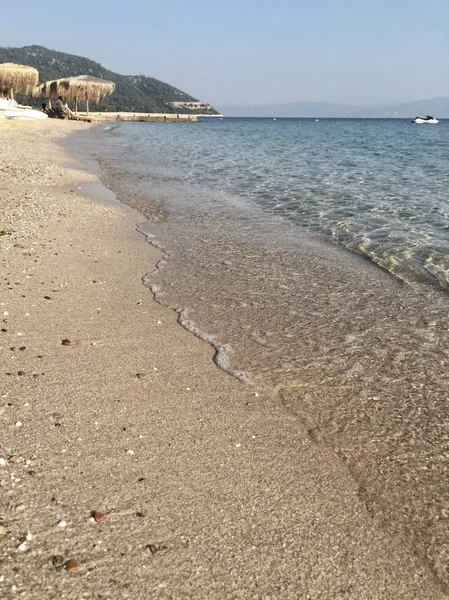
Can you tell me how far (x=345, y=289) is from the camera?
6223 millimetres

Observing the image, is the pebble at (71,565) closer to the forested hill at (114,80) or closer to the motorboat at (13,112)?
the motorboat at (13,112)

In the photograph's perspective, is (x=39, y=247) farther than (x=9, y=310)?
Yes

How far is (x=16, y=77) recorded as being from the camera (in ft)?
120

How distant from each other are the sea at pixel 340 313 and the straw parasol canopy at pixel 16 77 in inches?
1137

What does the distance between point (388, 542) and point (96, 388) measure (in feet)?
6.71

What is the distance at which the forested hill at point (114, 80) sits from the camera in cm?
11806

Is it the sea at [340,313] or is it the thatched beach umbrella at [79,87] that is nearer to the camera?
the sea at [340,313]

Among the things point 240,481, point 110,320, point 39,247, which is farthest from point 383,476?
point 39,247

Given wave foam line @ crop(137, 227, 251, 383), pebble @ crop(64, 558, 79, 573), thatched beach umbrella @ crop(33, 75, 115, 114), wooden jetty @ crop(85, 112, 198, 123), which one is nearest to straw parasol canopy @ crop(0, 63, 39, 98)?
thatched beach umbrella @ crop(33, 75, 115, 114)

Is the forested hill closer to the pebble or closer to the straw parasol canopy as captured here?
the straw parasol canopy

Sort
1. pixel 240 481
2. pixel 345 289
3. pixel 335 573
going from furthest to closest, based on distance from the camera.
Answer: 1. pixel 345 289
2. pixel 240 481
3. pixel 335 573

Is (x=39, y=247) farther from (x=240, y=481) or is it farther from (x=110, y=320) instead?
(x=240, y=481)

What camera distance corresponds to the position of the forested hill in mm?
118062

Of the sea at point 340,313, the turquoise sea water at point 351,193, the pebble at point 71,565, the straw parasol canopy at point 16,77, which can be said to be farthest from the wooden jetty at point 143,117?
the pebble at point 71,565
